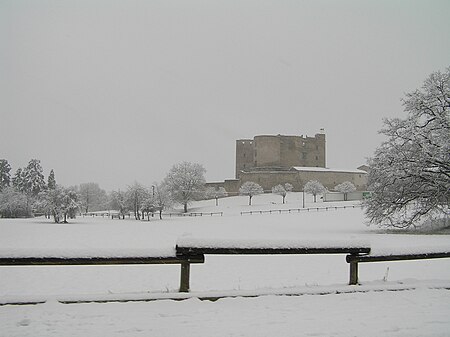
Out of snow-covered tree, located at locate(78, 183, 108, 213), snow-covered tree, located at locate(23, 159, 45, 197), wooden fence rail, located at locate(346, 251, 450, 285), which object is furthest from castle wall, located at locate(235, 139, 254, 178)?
wooden fence rail, located at locate(346, 251, 450, 285)

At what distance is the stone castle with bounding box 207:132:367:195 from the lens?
10106cm

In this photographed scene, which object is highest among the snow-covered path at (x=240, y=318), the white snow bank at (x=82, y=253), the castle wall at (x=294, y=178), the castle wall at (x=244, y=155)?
the castle wall at (x=244, y=155)

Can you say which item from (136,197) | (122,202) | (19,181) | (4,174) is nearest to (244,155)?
(136,197)

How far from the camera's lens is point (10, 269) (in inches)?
488

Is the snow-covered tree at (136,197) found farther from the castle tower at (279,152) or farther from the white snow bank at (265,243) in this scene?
the white snow bank at (265,243)

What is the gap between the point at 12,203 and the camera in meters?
51.8

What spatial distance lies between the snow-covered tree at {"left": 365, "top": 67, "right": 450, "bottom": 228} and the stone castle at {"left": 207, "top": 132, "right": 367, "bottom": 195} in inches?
2860

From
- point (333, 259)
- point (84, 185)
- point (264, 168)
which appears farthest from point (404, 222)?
point (84, 185)

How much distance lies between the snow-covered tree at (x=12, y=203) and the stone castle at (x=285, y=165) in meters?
55.7

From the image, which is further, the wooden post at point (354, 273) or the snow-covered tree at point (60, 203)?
the snow-covered tree at point (60, 203)

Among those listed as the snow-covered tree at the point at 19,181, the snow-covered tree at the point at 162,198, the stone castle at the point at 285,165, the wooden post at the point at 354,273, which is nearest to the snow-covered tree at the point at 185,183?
the snow-covered tree at the point at 162,198

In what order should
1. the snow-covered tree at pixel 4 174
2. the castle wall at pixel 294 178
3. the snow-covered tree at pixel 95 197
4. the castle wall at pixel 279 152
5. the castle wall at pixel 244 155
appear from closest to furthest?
1. the snow-covered tree at pixel 4 174
2. the snow-covered tree at pixel 95 197
3. the castle wall at pixel 294 178
4. the castle wall at pixel 279 152
5. the castle wall at pixel 244 155

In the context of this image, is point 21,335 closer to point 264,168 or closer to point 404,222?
Answer: point 404,222

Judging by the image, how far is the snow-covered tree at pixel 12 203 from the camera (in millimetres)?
49500
